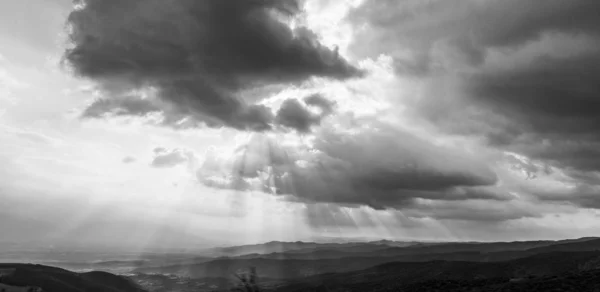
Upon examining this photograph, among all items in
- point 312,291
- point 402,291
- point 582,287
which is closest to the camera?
point 582,287

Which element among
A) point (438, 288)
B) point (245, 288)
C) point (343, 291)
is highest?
point (245, 288)

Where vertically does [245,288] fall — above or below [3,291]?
above

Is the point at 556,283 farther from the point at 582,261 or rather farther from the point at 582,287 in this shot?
the point at 582,261

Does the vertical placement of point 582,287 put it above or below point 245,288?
below

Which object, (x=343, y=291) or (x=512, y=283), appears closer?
(x=512, y=283)

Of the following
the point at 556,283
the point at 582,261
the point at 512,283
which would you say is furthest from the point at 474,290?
the point at 582,261

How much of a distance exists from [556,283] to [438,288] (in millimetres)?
23964

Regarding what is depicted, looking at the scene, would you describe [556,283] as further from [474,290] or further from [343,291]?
[343,291]

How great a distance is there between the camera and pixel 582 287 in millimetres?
66625

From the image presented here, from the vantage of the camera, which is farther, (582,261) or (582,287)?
(582,261)

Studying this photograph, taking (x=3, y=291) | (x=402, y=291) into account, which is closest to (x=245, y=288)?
(x=402, y=291)

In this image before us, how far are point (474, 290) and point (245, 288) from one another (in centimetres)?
6101

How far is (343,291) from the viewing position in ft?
588

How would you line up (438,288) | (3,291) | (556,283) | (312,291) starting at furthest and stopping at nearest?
(3,291) < (312,291) < (438,288) < (556,283)
